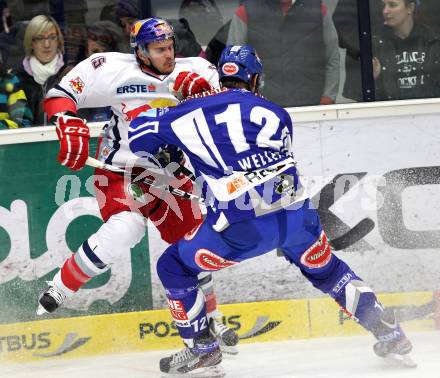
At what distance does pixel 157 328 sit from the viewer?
571 cm

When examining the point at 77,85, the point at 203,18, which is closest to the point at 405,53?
the point at 203,18

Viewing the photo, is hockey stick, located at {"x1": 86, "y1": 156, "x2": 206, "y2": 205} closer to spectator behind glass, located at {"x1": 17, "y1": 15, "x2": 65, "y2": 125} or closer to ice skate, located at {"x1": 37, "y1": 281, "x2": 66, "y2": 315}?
ice skate, located at {"x1": 37, "y1": 281, "x2": 66, "y2": 315}

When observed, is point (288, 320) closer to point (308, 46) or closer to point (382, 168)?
point (382, 168)

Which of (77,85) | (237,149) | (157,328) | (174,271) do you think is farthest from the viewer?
(157,328)

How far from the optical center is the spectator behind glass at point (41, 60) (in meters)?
5.90

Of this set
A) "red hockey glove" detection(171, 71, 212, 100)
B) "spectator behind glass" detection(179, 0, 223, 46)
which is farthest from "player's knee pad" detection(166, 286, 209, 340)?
"spectator behind glass" detection(179, 0, 223, 46)

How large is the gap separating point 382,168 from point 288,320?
0.93m

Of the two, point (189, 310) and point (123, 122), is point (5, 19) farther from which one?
point (189, 310)

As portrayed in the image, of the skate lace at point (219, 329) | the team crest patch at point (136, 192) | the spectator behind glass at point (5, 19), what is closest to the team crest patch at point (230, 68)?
the team crest patch at point (136, 192)

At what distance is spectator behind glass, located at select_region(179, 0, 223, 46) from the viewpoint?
233 inches

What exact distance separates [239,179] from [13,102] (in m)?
2.05

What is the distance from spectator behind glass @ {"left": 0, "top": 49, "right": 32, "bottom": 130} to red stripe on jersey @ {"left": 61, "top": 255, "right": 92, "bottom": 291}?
1179mm

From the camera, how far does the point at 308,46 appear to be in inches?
235

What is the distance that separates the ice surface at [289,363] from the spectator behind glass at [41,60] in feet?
4.37
